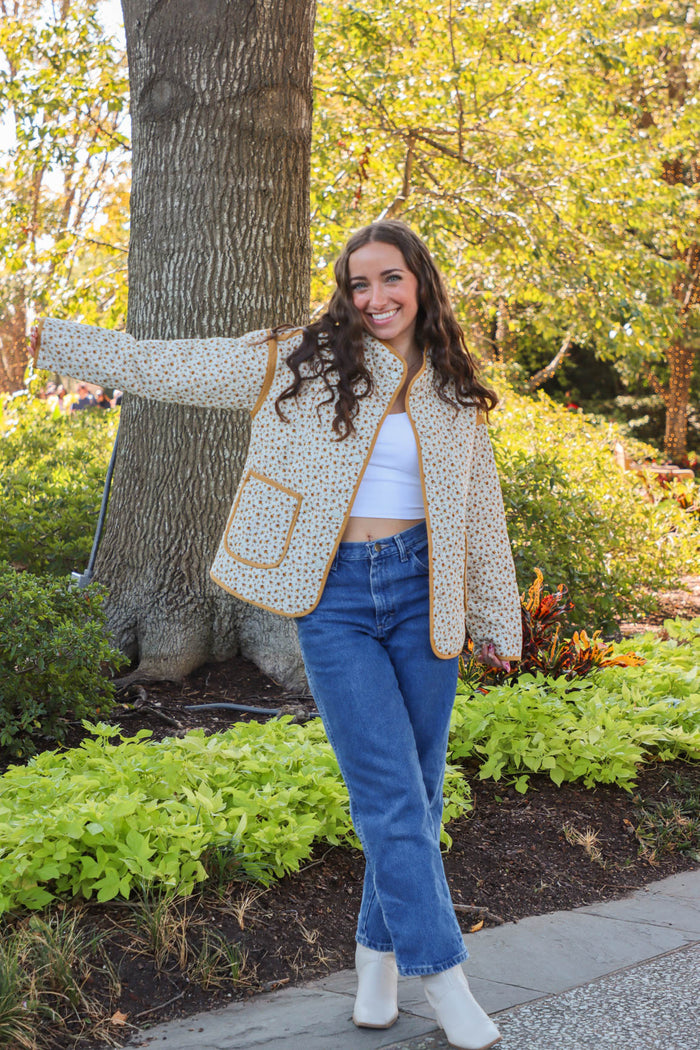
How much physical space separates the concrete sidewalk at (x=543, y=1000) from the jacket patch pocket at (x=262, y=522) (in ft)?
3.64

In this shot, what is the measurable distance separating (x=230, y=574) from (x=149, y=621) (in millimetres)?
2726

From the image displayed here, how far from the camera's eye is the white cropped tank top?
270 centimetres

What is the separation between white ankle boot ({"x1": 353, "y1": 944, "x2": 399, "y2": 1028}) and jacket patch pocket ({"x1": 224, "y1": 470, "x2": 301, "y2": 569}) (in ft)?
3.32

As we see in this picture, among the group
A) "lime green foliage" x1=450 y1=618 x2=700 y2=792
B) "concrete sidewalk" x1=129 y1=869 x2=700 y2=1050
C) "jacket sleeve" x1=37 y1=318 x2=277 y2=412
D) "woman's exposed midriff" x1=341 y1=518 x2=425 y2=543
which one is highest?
"jacket sleeve" x1=37 y1=318 x2=277 y2=412

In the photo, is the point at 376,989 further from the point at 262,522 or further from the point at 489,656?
the point at 262,522

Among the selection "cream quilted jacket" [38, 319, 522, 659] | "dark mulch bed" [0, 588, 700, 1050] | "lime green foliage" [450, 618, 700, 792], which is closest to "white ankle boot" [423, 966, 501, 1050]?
"dark mulch bed" [0, 588, 700, 1050]

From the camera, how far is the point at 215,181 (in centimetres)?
521

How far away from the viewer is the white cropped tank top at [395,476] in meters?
2.70

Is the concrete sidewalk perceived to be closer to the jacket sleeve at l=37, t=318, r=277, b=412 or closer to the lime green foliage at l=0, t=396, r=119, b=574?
the jacket sleeve at l=37, t=318, r=277, b=412

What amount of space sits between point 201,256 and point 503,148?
230 inches

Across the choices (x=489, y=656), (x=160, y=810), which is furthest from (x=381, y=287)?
(x=160, y=810)

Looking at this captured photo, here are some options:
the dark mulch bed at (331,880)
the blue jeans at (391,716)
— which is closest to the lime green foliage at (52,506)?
the dark mulch bed at (331,880)

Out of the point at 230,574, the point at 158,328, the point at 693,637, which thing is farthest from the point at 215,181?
the point at 693,637

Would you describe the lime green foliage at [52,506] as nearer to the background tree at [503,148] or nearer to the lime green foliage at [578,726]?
the lime green foliage at [578,726]
